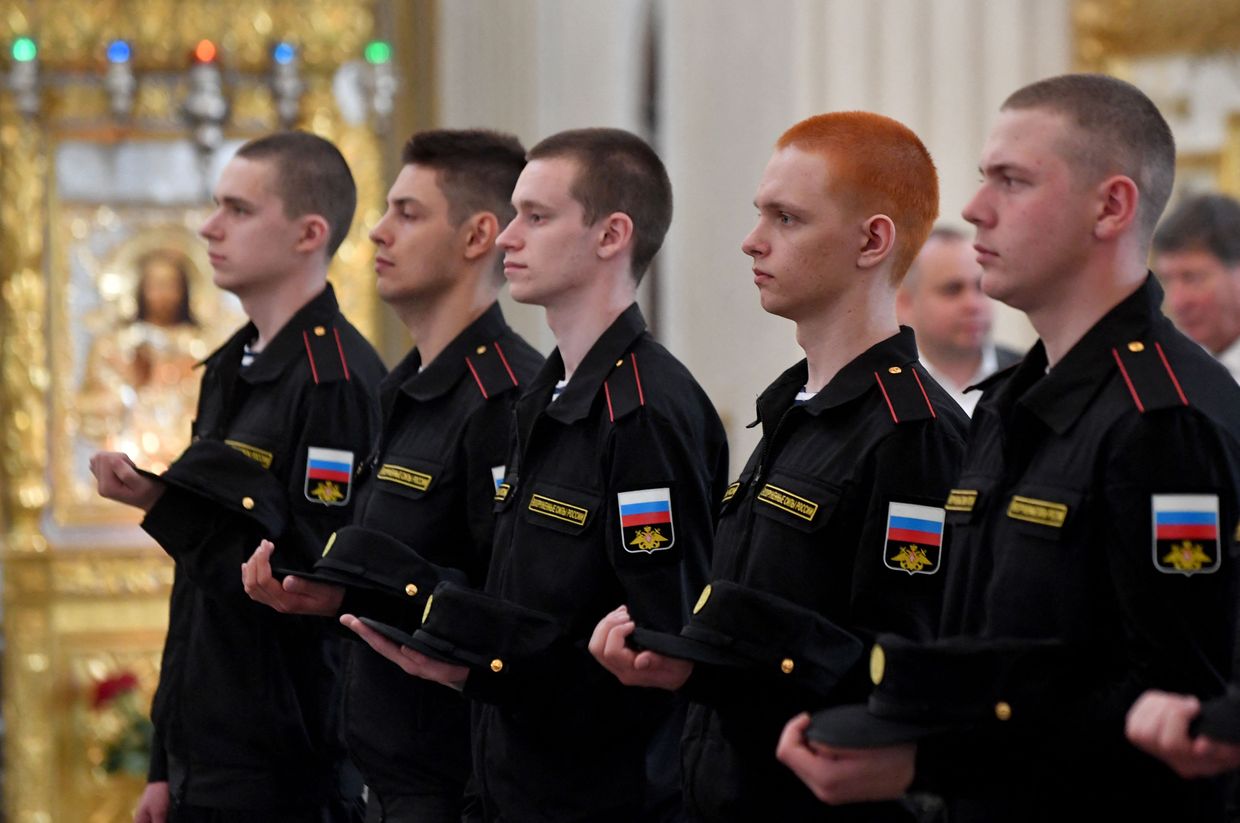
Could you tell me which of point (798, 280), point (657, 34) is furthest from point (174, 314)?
point (798, 280)

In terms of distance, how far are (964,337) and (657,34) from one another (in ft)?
16.9

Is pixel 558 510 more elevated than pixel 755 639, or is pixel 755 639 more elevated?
pixel 558 510

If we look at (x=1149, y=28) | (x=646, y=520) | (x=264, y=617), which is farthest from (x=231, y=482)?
(x=1149, y=28)

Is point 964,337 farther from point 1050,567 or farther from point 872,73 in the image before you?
point 1050,567

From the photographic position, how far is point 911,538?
2645 millimetres

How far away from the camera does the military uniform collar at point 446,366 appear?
367 cm

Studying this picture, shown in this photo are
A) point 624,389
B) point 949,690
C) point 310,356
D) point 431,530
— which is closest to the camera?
point 949,690

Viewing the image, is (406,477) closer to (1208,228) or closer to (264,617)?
(264,617)

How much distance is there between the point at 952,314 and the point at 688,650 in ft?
9.34

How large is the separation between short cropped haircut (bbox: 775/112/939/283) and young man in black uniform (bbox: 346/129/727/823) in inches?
19.5

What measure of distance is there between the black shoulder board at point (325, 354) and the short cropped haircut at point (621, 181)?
829 mm

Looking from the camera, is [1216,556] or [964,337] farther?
[964,337]

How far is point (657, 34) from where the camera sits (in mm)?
9844

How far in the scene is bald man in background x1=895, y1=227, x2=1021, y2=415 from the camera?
512cm
